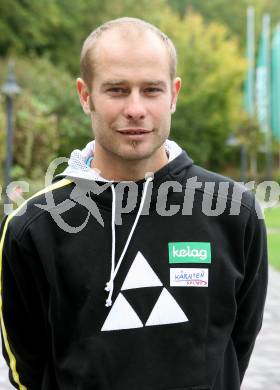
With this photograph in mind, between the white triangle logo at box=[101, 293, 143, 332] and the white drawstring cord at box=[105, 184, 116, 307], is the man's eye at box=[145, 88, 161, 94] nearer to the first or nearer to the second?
the white drawstring cord at box=[105, 184, 116, 307]

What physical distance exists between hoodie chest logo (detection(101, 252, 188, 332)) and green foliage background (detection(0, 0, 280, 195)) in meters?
25.1

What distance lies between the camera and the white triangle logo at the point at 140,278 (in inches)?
97.2

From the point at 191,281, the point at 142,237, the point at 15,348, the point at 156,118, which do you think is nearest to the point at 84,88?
the point at 156,118

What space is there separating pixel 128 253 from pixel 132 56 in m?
0.56

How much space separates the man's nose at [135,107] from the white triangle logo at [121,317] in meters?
0.51

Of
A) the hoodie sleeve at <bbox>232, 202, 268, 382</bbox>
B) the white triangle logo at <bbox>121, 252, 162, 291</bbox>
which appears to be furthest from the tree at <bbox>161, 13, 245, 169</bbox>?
the white triangle logo at <bbox>121, 252, 162, 291</bbox>

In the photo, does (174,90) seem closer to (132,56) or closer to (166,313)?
(132,56)

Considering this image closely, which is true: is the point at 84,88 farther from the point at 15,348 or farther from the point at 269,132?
the point at 269,132

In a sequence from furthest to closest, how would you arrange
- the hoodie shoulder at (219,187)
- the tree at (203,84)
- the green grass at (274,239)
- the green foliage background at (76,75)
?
the tree at (203,84) < the green foliage background at (76,75) < the green grass at (274,239) < the hoodie shoulder at (219,187)

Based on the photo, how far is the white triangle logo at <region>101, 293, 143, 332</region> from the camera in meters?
2.42

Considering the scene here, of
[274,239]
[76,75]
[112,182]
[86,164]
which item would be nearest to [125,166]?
[112,182]

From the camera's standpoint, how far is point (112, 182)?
8.43ft

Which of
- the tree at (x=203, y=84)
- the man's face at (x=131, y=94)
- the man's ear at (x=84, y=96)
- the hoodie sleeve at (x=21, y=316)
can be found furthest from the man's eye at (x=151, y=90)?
the tree at (x=203, y=84)

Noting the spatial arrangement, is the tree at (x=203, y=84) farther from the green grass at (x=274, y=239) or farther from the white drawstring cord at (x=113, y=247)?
the white drawstring cord at (x=113, y=247)
